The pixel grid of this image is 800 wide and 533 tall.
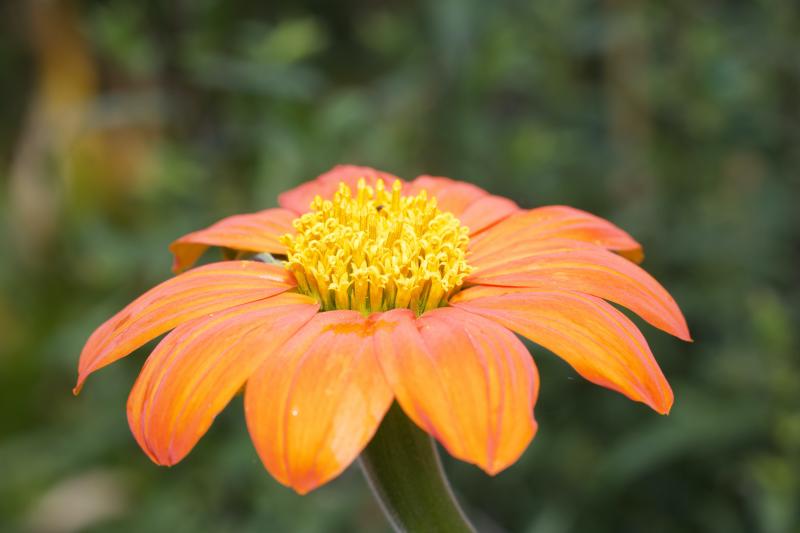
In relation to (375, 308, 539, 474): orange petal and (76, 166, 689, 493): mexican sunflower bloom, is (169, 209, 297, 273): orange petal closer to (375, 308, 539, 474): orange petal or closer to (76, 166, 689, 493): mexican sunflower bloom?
(76, 166, 689, 493): mexican sunflower bloom

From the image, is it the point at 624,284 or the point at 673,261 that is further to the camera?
the point at 673,261

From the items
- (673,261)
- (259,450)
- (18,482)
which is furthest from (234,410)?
(259,450)

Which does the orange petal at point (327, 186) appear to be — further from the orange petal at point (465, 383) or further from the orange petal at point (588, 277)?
the orange petal at point (465, 383)

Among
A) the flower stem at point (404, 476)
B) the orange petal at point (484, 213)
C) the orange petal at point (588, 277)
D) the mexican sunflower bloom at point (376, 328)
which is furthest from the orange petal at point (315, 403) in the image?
the orange petal at point (484, 213)

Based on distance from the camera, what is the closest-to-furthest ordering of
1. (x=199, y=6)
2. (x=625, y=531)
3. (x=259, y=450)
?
(x=259, y=450) < (x=625, y=531) < (x=199, y=6)

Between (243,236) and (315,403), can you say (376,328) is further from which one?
(243,236)

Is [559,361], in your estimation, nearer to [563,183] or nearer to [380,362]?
[563,183]
